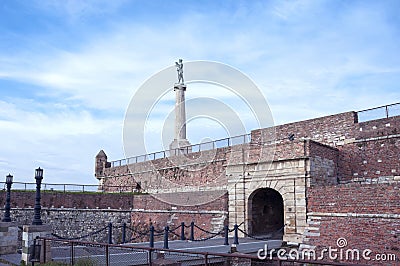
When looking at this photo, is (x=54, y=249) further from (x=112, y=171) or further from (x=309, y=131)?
(x=112, y=171)

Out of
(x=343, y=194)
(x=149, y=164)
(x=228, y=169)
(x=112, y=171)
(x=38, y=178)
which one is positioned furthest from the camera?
(x=112, y=171)

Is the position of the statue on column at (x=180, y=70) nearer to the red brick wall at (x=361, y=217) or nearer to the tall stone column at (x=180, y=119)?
the tall stone column at (x=180, y=119)

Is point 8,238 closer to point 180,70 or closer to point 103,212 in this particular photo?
point 103,212

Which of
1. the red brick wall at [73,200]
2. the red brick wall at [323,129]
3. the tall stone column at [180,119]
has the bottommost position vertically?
the red brick wall at [73,200]

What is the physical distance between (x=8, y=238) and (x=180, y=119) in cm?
1751

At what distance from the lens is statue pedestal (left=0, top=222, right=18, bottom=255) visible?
43.1 ft

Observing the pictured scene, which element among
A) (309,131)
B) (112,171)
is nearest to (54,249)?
(309,131)

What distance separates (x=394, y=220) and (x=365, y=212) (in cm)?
94

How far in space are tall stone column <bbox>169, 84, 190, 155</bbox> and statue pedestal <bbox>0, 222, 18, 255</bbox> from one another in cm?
1602

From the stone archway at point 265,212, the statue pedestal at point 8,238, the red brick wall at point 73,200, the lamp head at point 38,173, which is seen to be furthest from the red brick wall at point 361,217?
the red brick wall at point 73,200

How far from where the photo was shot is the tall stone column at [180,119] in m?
29.1

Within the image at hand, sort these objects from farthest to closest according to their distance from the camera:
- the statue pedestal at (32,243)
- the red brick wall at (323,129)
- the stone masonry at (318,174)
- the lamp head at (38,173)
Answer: the red brick wall at (323,129), the stone masonry at (318,174), the lamp head at (38,173), the statue pedestal at (32,243)

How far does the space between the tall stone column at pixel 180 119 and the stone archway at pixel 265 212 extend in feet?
38.0

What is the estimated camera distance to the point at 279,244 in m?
14.3
